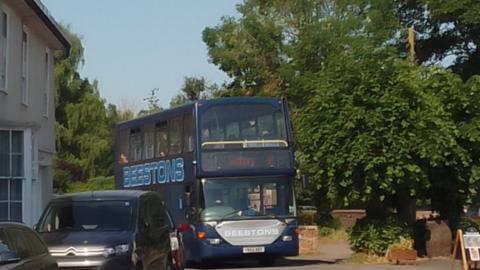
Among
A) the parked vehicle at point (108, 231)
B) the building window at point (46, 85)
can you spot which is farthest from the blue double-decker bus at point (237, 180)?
the parked vehicle at point (108, 231)

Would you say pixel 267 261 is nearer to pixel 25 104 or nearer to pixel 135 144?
pixel 135 144

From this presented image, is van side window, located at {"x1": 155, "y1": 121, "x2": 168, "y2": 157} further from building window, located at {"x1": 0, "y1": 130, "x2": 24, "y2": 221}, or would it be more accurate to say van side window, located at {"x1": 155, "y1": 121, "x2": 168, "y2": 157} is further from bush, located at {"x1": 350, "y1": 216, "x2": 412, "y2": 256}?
bush, located at {"x1": 350, "y1": 216, "x2": 412, "y2": 256}

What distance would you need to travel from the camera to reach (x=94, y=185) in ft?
186

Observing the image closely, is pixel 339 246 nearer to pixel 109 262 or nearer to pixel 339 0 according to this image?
pixel 339 0

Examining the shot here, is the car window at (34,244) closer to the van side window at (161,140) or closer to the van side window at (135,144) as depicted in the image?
the van side window at (161,140)

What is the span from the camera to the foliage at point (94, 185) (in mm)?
55625

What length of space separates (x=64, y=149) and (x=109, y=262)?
49.1 metres

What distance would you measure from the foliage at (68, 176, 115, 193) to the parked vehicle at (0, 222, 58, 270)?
1682 inches

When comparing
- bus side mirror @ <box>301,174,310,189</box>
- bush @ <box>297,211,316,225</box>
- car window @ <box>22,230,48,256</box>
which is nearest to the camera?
car window @ <box>22,230,48,256</box>

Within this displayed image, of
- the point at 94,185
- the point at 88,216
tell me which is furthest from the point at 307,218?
the point at 88,216

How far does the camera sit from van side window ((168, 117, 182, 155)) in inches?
928

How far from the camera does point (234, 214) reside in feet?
74.1

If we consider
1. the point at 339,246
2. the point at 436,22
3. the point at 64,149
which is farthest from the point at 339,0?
the point at 64,149

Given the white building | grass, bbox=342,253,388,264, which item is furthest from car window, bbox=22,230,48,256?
grass, bbox=342,253,388,264
